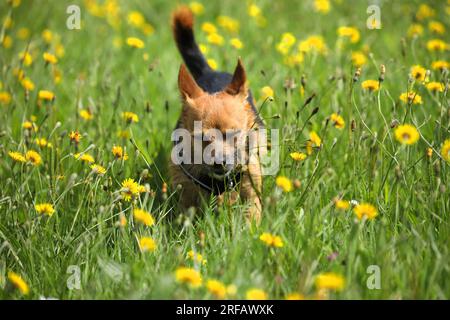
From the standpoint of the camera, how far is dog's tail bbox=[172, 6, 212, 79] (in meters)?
4.46

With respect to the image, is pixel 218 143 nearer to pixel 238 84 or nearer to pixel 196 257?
pixel 238 84

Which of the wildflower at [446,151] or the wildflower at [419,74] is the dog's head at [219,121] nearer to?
the wildflower at [419,74]

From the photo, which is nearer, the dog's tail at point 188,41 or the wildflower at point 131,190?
the wildflower at point 131,190

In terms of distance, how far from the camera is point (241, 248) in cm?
268

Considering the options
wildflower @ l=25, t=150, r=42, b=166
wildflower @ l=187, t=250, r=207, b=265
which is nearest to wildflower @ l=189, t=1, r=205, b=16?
wildflower @ l=25, t=150, r=42, b=166

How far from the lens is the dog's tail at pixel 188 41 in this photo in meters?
4.46

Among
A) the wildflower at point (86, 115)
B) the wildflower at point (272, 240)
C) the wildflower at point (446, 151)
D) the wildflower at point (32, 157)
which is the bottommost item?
the wildflower at point (272, 240)

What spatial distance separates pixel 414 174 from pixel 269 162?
874 mm

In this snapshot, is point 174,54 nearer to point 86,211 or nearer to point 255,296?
point 86,211

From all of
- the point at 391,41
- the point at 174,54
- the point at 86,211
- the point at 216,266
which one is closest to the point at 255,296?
the point at 216,266

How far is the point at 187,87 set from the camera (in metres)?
3.70

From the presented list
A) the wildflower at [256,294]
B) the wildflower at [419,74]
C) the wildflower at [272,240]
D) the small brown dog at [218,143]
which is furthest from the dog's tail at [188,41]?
the wildflower at [256,294]

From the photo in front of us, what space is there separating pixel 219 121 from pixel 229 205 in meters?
0.58

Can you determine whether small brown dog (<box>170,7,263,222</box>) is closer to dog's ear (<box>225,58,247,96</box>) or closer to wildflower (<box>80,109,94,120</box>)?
dog's ear (<box>225,58,247,96</box>)
